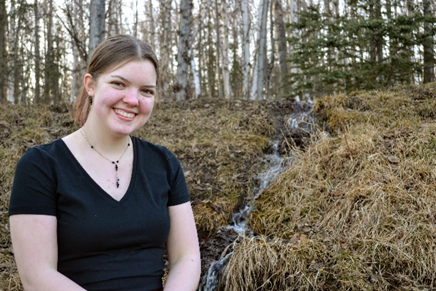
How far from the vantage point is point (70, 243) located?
1.58 meters

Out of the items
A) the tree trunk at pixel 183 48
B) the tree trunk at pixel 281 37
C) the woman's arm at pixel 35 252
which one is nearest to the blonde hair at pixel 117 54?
the woman's arm at pixel 35 252

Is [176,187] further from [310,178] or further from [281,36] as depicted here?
[281,36]

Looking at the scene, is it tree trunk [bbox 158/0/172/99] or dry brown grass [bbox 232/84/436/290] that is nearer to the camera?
dry brown grass [bbox 232/84/436/290]

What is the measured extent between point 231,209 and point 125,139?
3046 millimetres

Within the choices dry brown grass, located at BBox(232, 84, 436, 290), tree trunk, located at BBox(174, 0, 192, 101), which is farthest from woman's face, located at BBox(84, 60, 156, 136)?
tree trunk, located at BBox(174, 0, 192, 101)

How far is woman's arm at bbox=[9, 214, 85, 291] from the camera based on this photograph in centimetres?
149

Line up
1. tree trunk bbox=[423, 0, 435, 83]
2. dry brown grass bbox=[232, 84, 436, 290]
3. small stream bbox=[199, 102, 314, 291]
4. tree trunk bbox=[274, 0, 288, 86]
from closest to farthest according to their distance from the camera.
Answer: dry brown grass bbox=[232, 84, 436, 290], small stream bbox=[199, 102, 314, 291], tree trunk bbox=[423, 0, 435, 83], tree trunk bbox=[274, 0, 288, 86]

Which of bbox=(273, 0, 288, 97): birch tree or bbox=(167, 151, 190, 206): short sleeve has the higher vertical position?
bbox=(273, 0, 288, 97): birch tree

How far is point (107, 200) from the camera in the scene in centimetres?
167

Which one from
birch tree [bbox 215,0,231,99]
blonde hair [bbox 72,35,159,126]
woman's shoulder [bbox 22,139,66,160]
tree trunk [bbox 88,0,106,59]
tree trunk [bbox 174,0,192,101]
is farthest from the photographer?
birch tree [bbox 215,0,231,99]

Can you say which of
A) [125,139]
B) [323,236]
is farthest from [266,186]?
[125,139]

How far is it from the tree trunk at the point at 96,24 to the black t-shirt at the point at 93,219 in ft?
20.0

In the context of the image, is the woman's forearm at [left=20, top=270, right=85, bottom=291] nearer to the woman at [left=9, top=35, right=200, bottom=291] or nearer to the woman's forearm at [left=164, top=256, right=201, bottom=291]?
the woman at [left=9, top=35, right=200, bottom=291]

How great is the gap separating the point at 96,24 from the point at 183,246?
648 cm
